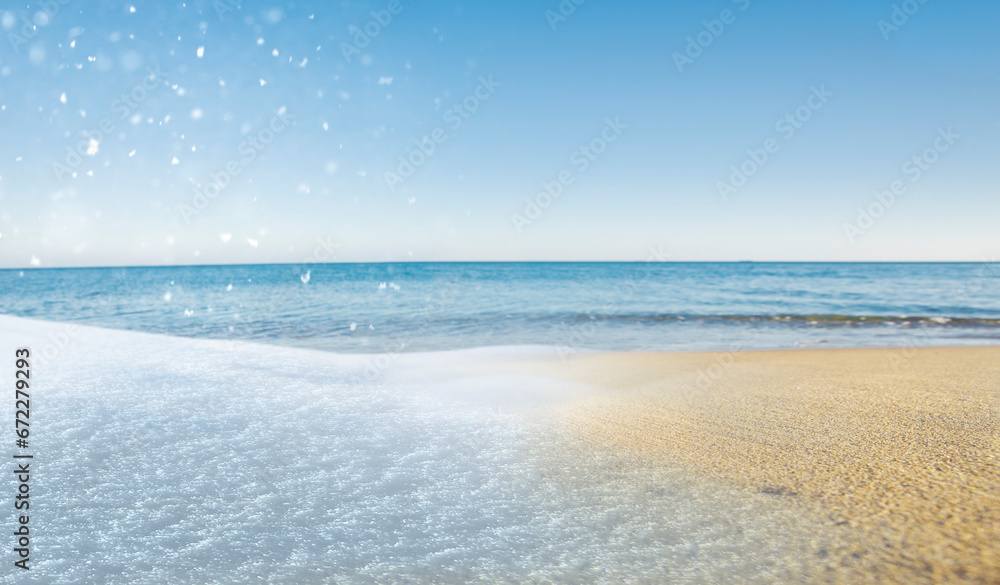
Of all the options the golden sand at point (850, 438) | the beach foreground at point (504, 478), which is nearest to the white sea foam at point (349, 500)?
the beach foreground at point (504, 478)

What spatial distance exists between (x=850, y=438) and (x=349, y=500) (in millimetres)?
3571

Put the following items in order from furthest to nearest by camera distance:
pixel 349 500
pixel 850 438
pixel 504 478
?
pixel 850 438 < pixel 504 478 < pixel 349 500

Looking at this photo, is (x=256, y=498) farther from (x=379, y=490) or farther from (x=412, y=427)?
(x=412, y=427)

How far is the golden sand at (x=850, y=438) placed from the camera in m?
2.48

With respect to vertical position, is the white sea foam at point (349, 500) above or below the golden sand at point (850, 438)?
below

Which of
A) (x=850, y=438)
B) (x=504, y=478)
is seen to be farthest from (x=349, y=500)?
(x=850, y=438)

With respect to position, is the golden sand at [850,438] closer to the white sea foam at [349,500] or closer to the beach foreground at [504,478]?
the beach foreground at [504,478]

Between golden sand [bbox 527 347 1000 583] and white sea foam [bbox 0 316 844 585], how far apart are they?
15.7 inches

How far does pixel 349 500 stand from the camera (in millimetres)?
2938

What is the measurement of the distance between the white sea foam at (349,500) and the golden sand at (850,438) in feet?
1.31

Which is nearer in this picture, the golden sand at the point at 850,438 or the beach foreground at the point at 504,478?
the beach foreground at the point at 504,478

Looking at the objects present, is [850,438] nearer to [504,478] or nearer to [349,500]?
[504,478]

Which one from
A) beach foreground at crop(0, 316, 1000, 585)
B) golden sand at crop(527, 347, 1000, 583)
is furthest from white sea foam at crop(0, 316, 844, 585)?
golden sand at crop(527, 347, 1000, 583)

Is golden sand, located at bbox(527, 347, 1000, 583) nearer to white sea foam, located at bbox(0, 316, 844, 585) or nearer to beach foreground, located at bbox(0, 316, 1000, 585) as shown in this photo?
beach foreground, located at bbox(0, 316, 1000, 585)
